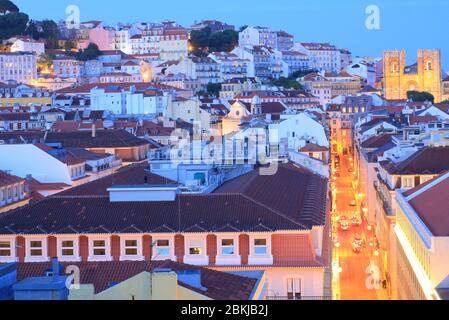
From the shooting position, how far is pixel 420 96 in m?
106

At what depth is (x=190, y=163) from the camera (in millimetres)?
28984

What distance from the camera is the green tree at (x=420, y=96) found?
10499 cm

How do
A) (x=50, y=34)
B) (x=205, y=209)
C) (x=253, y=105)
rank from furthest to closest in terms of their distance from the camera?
(x=50, y=34) → (x=253, y=105) → (x=205, y=209)

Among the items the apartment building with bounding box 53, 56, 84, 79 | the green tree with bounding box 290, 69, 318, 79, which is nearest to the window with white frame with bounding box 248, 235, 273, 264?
the apartment building with bounding box 53, 56, 84, 79

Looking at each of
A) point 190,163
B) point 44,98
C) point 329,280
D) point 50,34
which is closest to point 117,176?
point 190,163

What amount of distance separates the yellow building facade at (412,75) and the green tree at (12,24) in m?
36.4

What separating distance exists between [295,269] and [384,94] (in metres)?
96.6

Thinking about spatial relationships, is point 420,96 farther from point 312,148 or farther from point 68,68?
point 312,148

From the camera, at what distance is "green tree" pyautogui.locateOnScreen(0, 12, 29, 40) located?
116m

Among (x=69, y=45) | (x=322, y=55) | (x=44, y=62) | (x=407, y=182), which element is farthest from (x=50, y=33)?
(x=407, y=182)

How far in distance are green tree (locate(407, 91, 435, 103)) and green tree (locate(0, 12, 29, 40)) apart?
1545 inches

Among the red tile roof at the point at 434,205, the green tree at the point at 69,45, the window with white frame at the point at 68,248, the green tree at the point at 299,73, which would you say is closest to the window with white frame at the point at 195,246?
the window with white frame at the point at 68,248

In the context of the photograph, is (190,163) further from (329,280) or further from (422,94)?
(422,94)

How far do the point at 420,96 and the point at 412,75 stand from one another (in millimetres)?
9441
